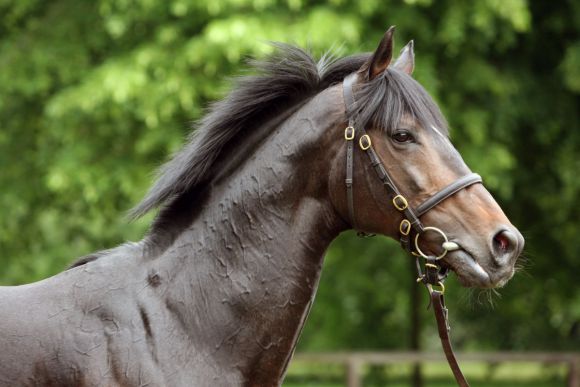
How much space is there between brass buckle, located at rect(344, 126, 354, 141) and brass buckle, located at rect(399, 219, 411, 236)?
371 millimetres

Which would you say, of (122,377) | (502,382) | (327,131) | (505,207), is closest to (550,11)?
(505,207)

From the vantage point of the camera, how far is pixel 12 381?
3.31 m

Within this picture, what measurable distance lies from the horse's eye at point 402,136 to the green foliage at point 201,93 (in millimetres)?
4342

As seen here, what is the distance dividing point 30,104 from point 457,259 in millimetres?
9055

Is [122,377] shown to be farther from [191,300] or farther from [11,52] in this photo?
[11,52]

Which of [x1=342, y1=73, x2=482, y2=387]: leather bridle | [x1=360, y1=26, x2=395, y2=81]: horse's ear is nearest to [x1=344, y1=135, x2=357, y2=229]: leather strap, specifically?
[x1=342, y1=73, x2=482, y2=387]: leather bridle

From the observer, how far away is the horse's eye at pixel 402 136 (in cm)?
344

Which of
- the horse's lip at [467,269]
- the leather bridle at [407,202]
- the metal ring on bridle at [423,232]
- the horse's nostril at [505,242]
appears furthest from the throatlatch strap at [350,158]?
the horse's nostril at [505,242]

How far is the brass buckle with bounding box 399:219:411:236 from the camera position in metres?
3.42

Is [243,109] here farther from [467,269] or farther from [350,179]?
[467,269]

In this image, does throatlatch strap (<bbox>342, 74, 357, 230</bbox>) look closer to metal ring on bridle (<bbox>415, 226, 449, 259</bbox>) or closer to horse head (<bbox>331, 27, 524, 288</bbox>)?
horse head (<bbox>331, 27, 524, 288</bbox>)

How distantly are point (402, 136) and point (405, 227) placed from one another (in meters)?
0.34

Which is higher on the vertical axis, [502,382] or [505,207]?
[505,207]

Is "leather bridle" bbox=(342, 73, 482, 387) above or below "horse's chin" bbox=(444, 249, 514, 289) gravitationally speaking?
above
